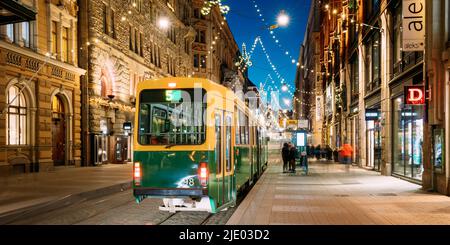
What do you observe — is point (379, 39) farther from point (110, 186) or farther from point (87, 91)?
point (87, 91)

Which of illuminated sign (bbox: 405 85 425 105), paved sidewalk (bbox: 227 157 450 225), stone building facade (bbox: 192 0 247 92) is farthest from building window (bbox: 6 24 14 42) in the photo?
stone building facade (bbox: 192 0 247 92)

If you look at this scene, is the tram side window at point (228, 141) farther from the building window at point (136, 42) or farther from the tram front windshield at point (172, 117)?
the building window at point (136, 42)

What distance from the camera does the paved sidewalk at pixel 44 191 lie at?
13.6m

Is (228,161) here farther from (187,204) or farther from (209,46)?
(209,46)

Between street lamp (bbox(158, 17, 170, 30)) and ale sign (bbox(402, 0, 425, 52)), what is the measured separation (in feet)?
100

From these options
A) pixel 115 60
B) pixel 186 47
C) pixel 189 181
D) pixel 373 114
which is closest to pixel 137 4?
pixel 115 60

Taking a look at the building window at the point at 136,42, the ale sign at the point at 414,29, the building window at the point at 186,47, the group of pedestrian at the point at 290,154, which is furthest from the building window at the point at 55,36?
the building window at the point at 186,47

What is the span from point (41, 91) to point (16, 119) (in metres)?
2.32

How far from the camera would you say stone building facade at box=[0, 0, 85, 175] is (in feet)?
77.6

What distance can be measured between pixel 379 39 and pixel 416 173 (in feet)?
28.5

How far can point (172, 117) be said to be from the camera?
11.3m

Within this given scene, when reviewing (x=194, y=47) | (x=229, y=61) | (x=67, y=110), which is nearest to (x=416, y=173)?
(x=67, y=110)

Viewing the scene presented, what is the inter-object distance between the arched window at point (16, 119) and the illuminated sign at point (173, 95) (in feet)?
50.0

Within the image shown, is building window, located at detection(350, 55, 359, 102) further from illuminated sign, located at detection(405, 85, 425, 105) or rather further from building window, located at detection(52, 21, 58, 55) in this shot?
building window, located at detection(52, 21, 58, 55)
